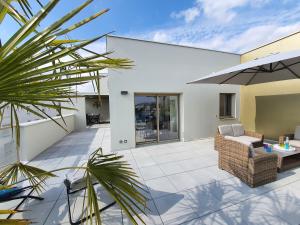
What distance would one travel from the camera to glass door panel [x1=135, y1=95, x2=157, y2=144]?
240 inches

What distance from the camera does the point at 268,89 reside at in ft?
21.5

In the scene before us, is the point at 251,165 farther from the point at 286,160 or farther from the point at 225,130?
the point at 225,130

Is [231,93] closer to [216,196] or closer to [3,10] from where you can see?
[216,196]

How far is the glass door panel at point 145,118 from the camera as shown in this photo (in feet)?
20.0

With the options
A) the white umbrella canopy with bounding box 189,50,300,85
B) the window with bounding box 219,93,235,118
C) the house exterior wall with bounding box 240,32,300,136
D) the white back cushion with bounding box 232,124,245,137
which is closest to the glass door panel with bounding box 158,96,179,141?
the white umbrella canopy with bounding box 189,50,300,85

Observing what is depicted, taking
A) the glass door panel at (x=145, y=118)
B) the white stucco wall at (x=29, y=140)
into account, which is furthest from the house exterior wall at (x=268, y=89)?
the white stucco wall at (x=29, y=140)

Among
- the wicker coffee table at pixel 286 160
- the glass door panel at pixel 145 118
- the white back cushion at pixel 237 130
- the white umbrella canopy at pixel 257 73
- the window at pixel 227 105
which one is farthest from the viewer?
the window at pixel 227 105

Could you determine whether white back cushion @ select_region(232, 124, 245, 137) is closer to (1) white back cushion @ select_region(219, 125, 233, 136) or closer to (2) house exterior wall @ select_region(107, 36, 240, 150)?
(1) white back cushion @ select_region(219, 125, 233, 136)

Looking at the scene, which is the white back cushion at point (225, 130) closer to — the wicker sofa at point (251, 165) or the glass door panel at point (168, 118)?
the glass door panel at point (168, 118)

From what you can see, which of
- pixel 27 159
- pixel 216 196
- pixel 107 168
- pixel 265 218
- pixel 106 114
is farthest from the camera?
pixel 106 114

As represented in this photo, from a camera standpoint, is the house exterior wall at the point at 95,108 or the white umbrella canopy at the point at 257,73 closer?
the white umbrella canopy at the point at 257,73

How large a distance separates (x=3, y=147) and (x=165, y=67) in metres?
5.92

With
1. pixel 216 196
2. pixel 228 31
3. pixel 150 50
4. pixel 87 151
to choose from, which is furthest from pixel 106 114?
pixel 216 196

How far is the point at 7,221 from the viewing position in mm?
669
